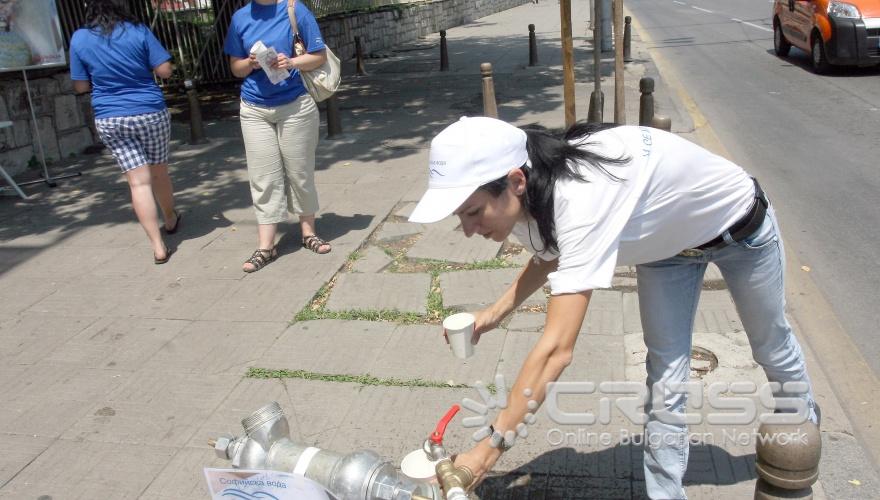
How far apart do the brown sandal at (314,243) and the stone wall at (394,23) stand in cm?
1174

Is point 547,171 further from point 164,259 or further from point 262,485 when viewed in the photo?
point 164,259

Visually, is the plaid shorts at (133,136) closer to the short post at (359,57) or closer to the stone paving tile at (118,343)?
the stone paving tile at (118,343)

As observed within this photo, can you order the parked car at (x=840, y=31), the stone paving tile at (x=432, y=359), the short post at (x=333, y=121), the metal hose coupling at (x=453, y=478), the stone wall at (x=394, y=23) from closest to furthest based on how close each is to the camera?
the metal hose coupling at (x=453, y=478)
the stone paving tile at (x=432, y=359)
the short post at (x=333, y=121)
the parked car at (x=840, y=31)
the stone wall at (x=394, y=23)

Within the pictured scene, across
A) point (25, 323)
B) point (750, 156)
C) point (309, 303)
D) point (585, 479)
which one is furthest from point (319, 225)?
point (750, 156)

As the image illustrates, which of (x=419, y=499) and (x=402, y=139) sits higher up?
(x=419, y=499)

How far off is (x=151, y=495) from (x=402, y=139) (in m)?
6.87

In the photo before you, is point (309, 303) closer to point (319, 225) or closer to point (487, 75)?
point (319, 225)

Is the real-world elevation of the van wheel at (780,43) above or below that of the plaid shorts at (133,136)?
below

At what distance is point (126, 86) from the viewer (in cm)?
579

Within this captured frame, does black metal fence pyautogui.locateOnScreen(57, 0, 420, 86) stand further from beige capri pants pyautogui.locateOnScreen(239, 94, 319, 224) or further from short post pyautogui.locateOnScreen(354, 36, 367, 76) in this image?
beige capri pants pyautogui.locateOnScreen(239, 94, 319, 224)

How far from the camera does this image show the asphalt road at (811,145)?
5.21 m

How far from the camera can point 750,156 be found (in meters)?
8.11

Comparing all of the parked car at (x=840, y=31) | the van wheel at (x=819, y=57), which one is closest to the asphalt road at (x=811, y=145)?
the van wheel at (x=819, y=57)

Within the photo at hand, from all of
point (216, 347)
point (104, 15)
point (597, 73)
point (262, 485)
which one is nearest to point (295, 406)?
point (216, 347)
